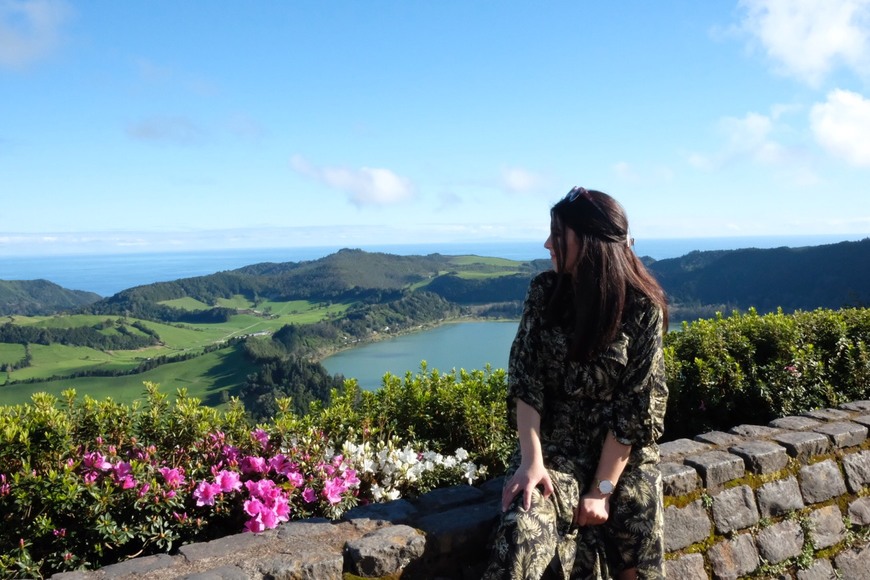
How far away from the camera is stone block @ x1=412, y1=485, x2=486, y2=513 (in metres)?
2.67

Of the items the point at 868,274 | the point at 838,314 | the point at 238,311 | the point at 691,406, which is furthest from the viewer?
the point at 238,311

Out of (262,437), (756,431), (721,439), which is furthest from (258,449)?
(756,431)

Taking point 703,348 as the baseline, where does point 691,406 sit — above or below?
below

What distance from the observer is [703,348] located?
4.29 meters

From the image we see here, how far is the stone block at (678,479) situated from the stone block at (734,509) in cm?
19

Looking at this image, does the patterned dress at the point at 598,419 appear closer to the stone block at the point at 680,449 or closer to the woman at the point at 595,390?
the woman at the point at 595,390

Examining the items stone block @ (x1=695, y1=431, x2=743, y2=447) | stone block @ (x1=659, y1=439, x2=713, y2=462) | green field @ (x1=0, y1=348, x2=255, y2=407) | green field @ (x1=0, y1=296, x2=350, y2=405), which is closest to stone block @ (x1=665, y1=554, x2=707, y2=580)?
stone block @ (x1=659, y1=439, x2=713, y2=462)

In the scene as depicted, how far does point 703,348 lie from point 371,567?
3050 millimetres

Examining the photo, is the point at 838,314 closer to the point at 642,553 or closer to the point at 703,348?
the point at 703,348

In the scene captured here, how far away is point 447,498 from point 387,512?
0.31 metres

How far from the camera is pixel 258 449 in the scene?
Answer: 109 inches

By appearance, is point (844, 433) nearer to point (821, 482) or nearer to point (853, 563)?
point (821, 482)

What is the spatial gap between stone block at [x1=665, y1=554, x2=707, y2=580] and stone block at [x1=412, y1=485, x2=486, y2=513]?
1.00 meters

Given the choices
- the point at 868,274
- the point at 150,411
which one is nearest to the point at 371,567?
the point at 150,411
